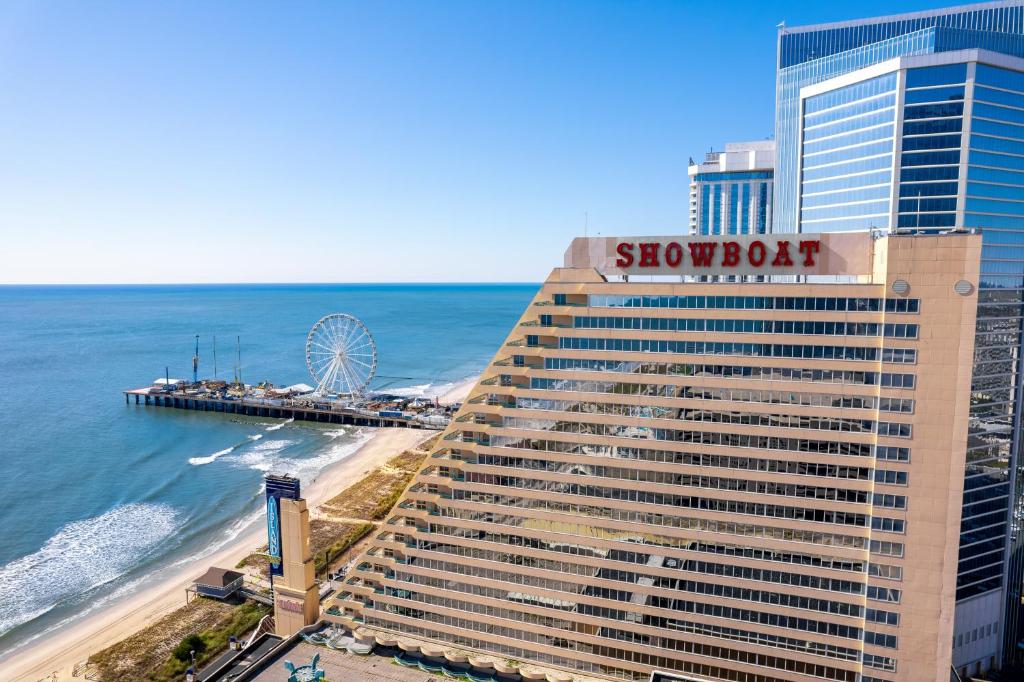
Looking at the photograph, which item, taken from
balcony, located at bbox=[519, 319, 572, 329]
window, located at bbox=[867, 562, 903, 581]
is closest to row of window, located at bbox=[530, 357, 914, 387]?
balcony, located at bbox=[519, 319, 572, 329]

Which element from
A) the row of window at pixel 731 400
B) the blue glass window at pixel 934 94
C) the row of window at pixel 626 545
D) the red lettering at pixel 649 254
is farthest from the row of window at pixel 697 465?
the blue glass window at pixel 934 94

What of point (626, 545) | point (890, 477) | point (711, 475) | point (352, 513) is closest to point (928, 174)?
point (890, 477)

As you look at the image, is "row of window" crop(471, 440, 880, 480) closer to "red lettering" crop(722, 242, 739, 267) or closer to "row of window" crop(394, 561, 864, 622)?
"row of window" crop(394, 561, 864, 622)

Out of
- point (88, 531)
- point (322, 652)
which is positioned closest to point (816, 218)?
point (322, 652)

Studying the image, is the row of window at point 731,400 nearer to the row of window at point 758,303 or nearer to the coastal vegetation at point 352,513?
the row of window at point 758,303

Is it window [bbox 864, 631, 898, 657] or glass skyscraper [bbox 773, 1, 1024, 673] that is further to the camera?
glass skyscraper [bbox 773, 1, 1024, 673]

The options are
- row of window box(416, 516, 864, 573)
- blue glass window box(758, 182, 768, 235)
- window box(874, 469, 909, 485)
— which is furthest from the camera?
blue glass window box(758, 182, 768, 235)

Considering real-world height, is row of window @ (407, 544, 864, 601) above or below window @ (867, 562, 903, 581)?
below
